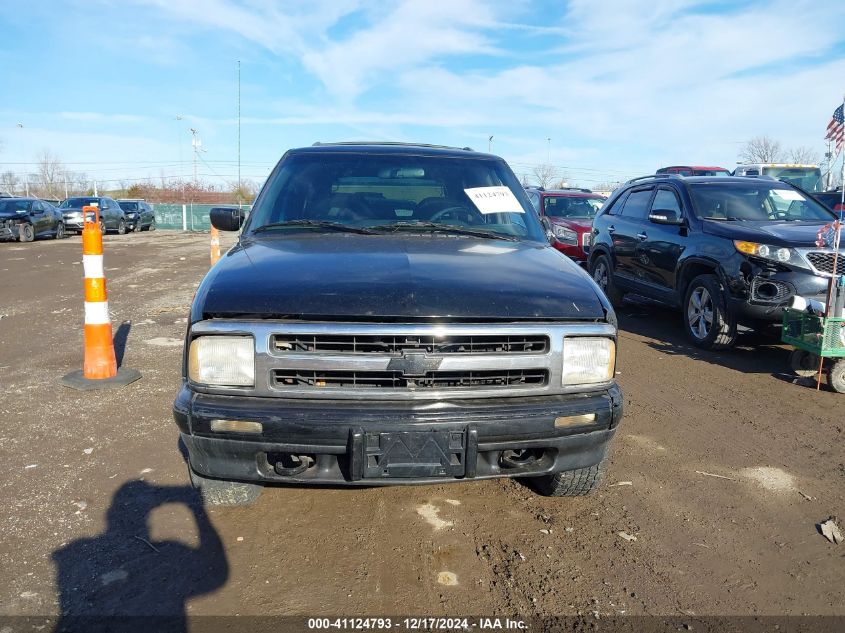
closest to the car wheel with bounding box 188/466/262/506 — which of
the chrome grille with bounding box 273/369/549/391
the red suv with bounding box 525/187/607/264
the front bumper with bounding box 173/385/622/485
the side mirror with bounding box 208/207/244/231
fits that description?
the front bumper with bounding box 173/385/622/485

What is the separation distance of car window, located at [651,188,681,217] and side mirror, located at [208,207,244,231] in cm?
495

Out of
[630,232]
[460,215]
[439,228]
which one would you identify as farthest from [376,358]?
[630,232]

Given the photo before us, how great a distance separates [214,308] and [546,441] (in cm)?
146

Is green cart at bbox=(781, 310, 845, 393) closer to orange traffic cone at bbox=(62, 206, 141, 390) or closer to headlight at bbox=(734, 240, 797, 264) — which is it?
headlight at bbox=(734, 240, 797, 264)

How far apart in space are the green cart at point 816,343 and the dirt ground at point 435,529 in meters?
0.44

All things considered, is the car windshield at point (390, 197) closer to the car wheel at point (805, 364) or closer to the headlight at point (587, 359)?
the headlight at point (587, 359)

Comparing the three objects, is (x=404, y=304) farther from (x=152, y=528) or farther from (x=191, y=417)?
(x=152, y=528)

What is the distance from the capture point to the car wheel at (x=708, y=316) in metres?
6.27

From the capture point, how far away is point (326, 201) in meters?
3.83

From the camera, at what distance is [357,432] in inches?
96.3

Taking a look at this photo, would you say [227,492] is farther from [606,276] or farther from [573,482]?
[606,276]

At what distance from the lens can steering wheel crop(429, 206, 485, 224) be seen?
3.85 m

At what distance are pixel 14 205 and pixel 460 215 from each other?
21.7 meters

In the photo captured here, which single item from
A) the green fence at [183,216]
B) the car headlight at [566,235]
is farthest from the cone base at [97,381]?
the green fence at [183,216]
